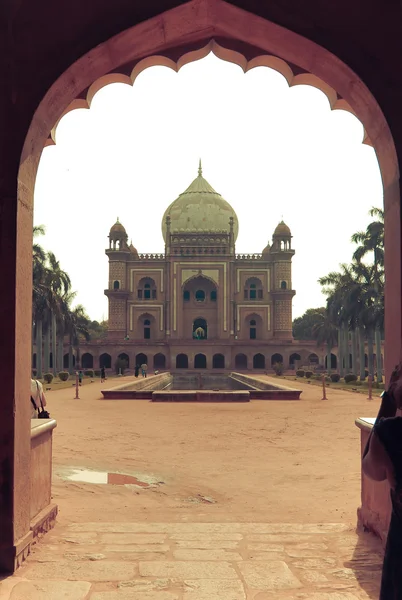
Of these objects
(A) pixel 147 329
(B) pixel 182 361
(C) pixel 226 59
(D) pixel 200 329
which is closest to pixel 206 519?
(C) pixel 226 59

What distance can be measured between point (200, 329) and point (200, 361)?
23.1ft

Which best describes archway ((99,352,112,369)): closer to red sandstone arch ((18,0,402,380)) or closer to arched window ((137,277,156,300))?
arched window ((137,277,156,300))

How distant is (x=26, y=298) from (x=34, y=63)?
53.7 inches

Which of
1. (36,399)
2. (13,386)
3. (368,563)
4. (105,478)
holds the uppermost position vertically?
(13,386)

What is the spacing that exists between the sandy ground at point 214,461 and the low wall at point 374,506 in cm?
68

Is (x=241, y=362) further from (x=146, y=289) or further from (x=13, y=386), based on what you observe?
(x=13, y=386)

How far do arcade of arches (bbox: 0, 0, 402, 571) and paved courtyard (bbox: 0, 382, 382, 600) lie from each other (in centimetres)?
56

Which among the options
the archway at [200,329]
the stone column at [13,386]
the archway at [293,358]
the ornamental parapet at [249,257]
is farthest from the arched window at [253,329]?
the stone column at [13,386]

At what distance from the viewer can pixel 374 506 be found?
4.25m

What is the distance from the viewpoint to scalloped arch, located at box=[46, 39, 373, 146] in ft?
14.7

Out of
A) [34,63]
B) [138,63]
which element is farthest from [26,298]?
[138,63]

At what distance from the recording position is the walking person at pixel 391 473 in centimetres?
228

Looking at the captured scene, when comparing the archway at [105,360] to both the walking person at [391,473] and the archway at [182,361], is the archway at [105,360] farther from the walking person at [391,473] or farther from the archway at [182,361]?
the walking person at [391,473]

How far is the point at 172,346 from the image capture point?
47.0 metres
